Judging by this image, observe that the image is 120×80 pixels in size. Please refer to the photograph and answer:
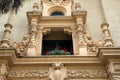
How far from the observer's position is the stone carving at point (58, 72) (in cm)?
1138

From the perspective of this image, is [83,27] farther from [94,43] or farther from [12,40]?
[12,40]

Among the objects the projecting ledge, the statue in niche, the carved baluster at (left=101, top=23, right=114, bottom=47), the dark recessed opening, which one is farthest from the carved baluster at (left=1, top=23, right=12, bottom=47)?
the carved baluster at (left=101, top=23, right=114, bottom=47)

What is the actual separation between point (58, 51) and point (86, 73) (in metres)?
1.68

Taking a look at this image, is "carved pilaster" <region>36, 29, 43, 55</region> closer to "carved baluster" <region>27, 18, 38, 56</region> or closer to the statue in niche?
"carved baluster" <region>27, 18, 38, 56</region>

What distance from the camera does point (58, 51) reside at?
496 inches

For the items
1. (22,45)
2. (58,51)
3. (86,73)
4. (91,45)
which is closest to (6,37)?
(22,45)

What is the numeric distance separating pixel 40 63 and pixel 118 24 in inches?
195

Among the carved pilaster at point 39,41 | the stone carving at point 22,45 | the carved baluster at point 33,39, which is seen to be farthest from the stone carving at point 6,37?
the carved pilaster at point 39,41

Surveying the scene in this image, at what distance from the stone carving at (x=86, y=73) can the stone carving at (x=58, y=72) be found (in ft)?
0.71

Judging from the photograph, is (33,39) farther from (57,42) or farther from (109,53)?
(109,53)

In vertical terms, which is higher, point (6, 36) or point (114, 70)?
point (6, 36)

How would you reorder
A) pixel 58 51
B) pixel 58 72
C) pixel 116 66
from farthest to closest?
pixel 58 51, pixel 58 72, pixel 116 66

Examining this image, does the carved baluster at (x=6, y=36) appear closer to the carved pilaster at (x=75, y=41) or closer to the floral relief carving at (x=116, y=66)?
the carved pilaster at (x=75, y=41)

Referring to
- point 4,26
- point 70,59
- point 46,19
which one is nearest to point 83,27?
point 46,19
